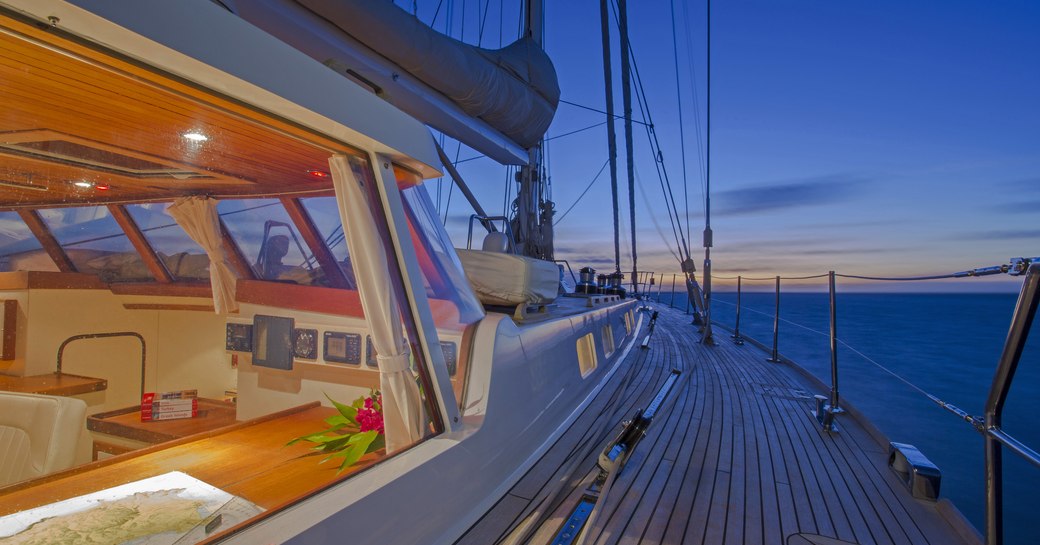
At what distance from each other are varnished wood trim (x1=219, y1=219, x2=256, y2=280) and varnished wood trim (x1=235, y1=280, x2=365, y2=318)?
38 millimetres

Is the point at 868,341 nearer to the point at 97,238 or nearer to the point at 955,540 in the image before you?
the point at 955,540

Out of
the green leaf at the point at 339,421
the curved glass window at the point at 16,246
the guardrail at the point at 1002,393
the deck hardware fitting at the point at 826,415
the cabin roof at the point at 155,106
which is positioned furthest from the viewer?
the deck hardware fitting at the point at 826,415

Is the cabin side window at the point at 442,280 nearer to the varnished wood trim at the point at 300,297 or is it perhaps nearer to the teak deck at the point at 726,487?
the varnished wood trim at the point at 300,297

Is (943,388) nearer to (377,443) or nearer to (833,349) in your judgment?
(833,349)

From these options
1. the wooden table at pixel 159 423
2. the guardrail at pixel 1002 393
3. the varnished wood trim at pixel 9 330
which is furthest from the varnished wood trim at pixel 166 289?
the guardrail at pixel 1002 393

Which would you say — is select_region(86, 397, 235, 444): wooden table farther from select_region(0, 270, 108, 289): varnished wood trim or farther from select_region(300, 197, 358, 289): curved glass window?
select_region(300, 197, 358, 289): curved glass window

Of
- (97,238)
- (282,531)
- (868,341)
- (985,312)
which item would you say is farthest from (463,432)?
(985,312)

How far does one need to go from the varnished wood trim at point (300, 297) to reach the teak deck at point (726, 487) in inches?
37.8

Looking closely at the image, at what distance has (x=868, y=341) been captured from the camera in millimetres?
23969

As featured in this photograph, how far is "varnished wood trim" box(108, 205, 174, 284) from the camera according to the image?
54.2 inches

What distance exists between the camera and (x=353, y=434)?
192 centimetres

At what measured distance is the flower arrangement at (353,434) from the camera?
5.64ft

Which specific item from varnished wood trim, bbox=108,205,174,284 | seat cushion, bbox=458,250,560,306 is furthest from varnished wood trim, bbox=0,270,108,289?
seat cushion, bbox=458,250,560,306

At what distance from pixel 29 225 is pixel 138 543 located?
742mm
